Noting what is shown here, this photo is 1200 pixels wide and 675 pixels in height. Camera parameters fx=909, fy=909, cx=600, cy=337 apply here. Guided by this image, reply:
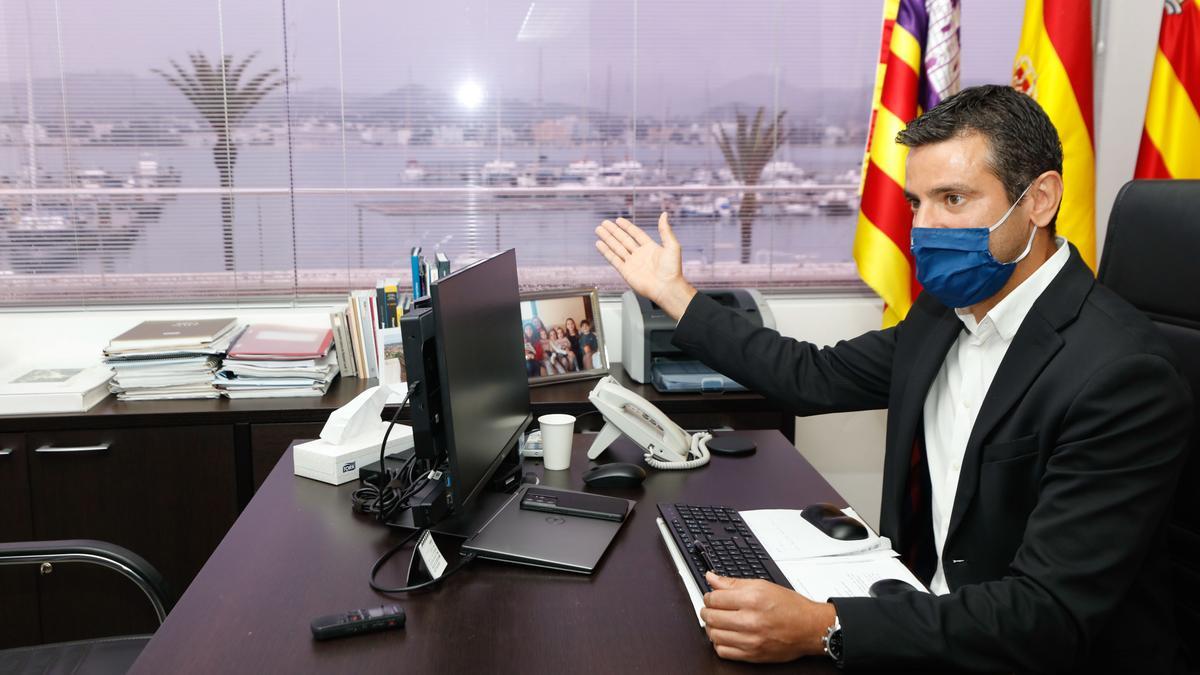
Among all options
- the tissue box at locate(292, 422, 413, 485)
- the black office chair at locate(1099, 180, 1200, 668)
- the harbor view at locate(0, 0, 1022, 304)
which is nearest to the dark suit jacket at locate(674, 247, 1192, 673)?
the black office chair at locate(1099, 180, 1200, 668)

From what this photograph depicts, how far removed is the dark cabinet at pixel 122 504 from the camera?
7.84 feet

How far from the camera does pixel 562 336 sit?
2.78 metres

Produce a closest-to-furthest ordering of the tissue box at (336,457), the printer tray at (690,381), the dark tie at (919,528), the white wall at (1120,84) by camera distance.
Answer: the dark tie at (919,528), the tissue box at (336,457), the printer tray at (690,381), the white wall at (1120,84)

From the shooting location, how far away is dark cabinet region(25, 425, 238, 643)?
2389 mm

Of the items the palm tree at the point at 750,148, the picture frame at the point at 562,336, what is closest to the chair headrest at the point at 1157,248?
the picture frame at the point at 562,336

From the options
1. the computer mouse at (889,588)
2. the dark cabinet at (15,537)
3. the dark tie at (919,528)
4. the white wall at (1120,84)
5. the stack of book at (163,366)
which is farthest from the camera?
the white wall at (1120,84)

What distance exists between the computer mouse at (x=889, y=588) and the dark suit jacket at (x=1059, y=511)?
0.20 ft

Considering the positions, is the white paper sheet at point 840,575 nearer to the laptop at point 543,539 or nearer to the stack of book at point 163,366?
the laptop at point 543,539

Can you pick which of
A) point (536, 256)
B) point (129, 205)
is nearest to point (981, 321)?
point (536, 256)

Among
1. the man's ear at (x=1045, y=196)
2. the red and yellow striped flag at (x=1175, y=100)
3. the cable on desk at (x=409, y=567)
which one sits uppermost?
the red and yellow striped flag at (x=1175, y=100)

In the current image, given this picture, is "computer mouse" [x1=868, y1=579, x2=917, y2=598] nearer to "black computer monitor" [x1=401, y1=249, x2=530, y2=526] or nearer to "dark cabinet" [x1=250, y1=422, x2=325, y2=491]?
"black computer monitor" [x1=401, y1=249, x2=530, y2=526]

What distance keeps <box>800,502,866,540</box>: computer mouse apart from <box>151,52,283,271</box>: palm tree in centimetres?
221

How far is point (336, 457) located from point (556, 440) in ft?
1.36

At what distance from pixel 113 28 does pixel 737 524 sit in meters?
2.50
